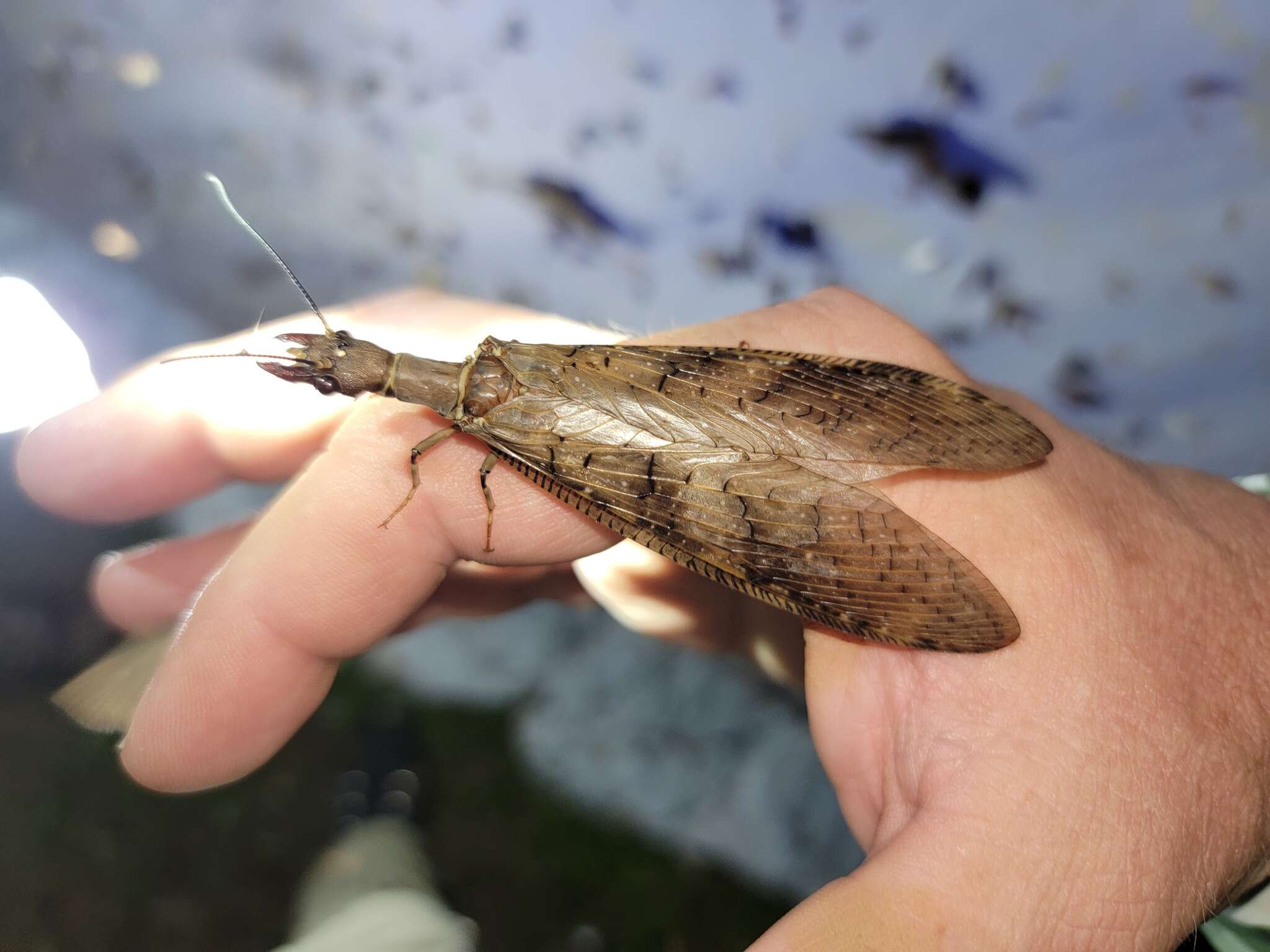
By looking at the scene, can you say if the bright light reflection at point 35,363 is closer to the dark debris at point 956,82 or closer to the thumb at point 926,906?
the thumb at point 926,906

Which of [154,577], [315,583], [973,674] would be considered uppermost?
[973,674]

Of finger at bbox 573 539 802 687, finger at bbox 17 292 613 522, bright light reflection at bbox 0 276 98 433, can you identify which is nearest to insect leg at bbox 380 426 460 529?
finger at bbox 17 292 613 522

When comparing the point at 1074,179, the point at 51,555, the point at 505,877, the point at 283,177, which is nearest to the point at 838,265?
the point at 1074,179

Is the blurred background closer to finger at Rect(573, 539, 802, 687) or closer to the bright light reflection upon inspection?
the bright light reflection

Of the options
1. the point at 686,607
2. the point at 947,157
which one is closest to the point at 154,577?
the point at 686,607

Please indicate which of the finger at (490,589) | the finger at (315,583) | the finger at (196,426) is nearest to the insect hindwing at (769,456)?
the finger at (315,583)

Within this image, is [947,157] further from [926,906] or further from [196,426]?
[196,426]

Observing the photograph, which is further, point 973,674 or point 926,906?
point 973,674
